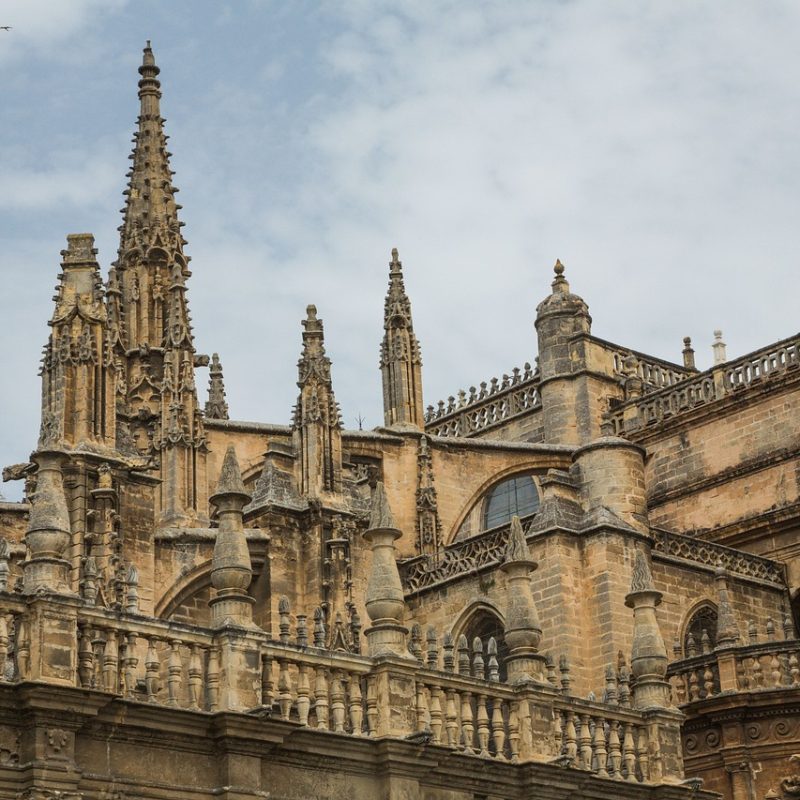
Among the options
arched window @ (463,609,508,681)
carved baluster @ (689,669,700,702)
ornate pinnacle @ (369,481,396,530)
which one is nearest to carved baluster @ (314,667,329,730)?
ornate pinnacle @ (369,481,396,530)

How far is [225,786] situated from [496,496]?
22.6 m

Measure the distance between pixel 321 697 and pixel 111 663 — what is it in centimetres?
257

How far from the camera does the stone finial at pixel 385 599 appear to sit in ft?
63.7

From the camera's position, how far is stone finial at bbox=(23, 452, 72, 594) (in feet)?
54.4

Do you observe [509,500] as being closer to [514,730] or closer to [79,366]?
[79,366]

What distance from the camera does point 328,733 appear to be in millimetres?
18328

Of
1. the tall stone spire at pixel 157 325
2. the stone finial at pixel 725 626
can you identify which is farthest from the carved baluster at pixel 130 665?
the tall stone spire at pixel 157 325

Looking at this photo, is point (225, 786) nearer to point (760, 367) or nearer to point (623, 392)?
point (760, 367)

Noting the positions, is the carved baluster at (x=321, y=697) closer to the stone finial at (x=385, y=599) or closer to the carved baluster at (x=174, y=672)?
the stone finial at (x=385, y=599)

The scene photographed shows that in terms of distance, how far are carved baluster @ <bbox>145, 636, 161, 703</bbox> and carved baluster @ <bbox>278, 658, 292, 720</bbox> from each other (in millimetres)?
1434

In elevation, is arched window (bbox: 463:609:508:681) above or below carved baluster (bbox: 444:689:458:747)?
above

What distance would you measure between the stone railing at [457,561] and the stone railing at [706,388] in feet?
15.6

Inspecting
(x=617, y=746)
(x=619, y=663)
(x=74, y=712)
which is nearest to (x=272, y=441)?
(x=619, y=663)

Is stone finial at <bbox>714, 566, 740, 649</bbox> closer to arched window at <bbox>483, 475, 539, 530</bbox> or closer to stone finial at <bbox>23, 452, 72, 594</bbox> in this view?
arched window at <bbox>483, 475, 539, 530</bbox>
